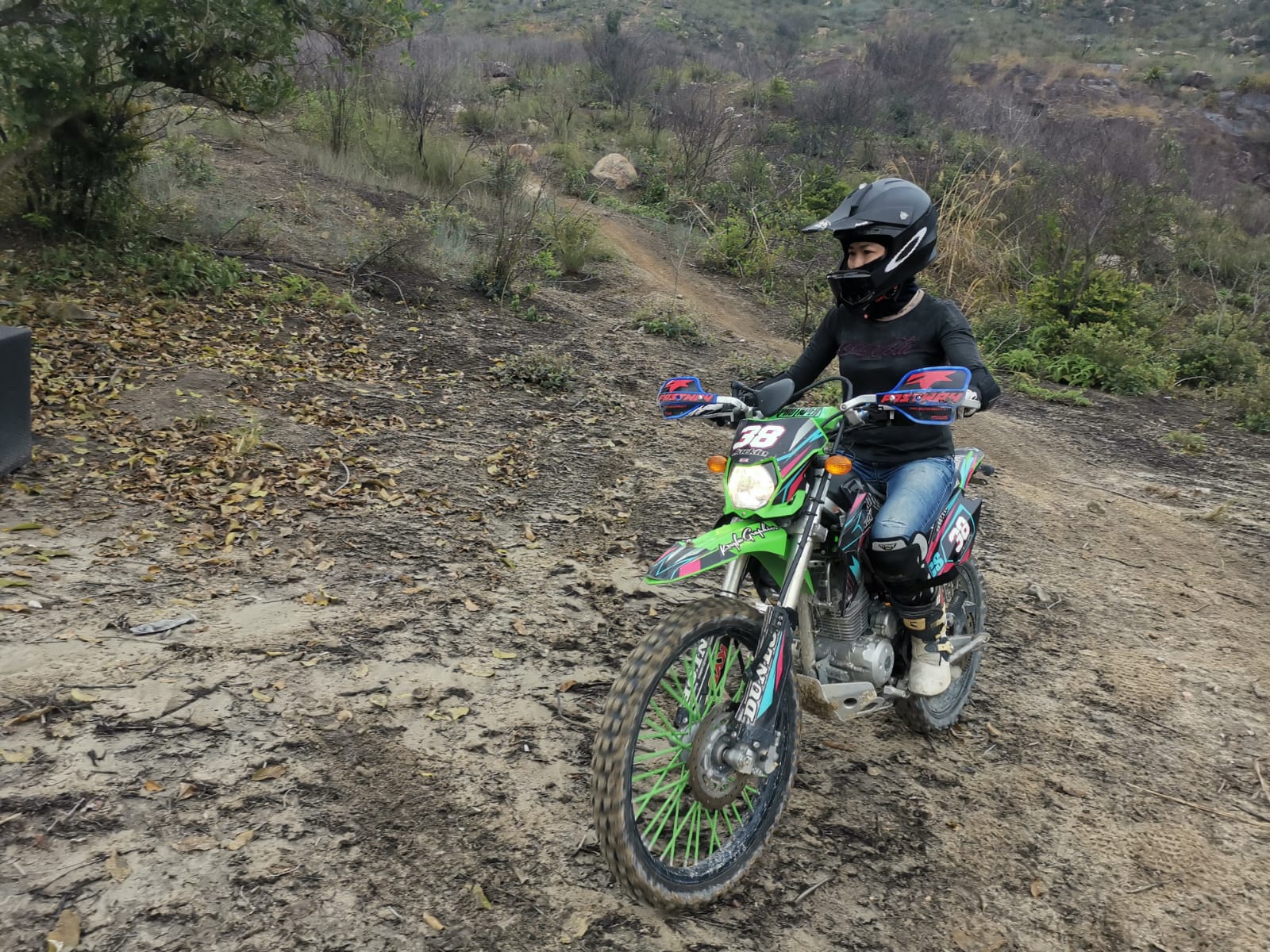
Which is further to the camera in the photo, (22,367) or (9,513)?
(22,367)

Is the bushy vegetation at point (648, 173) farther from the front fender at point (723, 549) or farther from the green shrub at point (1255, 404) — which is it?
the front fender at point (723, 549)

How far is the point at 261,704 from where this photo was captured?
10.2 feet

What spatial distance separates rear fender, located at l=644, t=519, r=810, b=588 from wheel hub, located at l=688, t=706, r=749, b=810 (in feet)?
1.38

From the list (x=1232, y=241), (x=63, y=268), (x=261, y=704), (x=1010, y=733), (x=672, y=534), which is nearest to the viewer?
(x=261, y=704)

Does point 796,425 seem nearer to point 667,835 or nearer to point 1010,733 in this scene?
point 667,835

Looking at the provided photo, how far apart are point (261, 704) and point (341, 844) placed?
0.79 meters

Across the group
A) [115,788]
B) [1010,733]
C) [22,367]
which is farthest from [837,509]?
[22,367]

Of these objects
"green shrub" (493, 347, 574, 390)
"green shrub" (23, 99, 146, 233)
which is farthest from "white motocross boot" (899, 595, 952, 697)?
"green shrub" (23, 99, 146, 233)

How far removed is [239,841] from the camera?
251 centimetres

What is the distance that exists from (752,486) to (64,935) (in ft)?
6.95

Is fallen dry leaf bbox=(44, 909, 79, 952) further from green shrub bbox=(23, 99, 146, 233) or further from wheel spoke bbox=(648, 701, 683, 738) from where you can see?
green shrub bbox=(23, 99, 146, 233)

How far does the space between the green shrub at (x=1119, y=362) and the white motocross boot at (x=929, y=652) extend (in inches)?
330

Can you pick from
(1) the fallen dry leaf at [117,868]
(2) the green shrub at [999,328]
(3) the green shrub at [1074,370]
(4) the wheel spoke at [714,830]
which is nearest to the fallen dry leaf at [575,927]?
(4) the wheel spoke at [714,830]

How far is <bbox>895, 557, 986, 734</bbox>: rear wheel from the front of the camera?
11.2 ft
